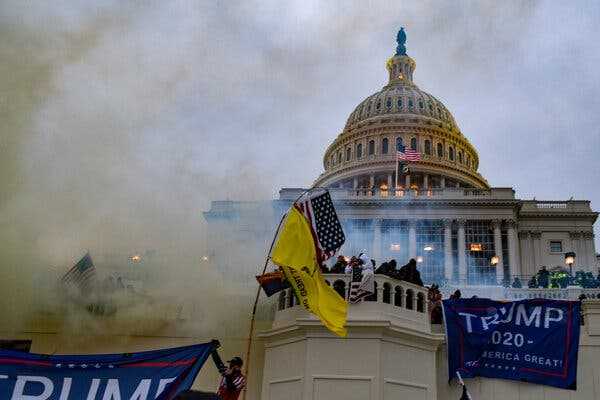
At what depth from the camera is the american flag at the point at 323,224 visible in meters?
12.0

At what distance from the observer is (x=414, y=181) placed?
241ft

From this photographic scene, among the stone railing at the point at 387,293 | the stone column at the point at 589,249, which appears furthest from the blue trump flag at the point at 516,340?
the stone column at the point at 589,249

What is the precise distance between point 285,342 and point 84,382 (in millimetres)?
4801

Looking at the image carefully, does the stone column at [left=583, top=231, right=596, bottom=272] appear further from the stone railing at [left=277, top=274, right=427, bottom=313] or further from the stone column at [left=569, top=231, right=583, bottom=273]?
the stone railing at [left=277, top=274, right=427, bottom=313]

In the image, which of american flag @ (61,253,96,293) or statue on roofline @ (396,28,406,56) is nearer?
american flag @ (61,253,96,293)

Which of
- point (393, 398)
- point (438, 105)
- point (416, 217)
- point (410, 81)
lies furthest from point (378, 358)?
point (410, 81)

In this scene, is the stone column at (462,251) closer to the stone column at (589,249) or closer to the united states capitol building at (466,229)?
the united states capitol building at (466,229)

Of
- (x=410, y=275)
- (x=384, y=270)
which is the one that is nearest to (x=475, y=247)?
(x=410, y=275)

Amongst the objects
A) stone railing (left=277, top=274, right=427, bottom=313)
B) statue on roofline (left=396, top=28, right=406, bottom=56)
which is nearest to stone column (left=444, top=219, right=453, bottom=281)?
stone railing (left=277, top=274, right=427, bottom=313)

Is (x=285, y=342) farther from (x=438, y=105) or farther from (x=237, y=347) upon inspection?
(x=438, y=105)

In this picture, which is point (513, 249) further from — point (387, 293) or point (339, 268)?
point (387, 293)

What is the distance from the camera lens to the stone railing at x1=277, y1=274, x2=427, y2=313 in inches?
488

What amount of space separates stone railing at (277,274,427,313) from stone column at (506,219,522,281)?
4191cm

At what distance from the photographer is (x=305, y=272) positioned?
10.5 meters
